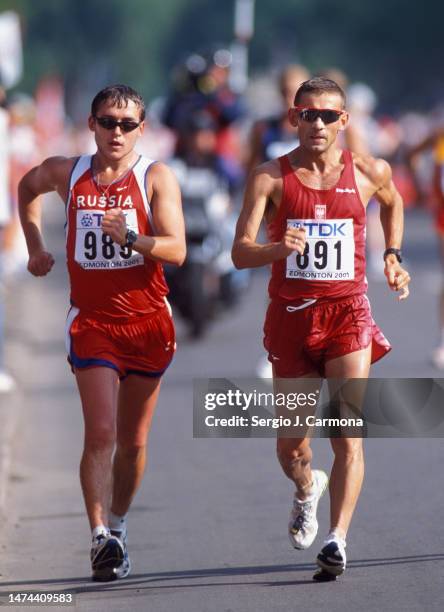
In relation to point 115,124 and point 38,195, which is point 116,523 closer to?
point 38,195

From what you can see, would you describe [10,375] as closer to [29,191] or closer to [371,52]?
[29,191]

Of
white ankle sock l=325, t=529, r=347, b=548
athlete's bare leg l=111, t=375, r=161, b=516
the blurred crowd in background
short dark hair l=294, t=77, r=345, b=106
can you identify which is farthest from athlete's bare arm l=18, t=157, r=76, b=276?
the blurred crowd in background

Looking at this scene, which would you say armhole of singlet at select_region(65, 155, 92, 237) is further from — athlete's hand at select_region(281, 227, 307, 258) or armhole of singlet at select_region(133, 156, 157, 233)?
athlete's hand at select_region(281, 227, 307, 258)

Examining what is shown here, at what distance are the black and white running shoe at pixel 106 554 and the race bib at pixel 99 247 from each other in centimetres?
110

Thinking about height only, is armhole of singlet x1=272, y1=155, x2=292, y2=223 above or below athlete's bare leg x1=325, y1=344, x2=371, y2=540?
above

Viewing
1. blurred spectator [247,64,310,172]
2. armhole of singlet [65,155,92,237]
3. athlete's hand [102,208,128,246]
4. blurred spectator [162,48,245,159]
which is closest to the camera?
athlete's hand [102,208,128,246]

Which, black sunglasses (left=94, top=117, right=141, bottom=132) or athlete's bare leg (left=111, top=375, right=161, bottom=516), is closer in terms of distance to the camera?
black sunglasses (left=94, top=117, right=141, bottom=132)

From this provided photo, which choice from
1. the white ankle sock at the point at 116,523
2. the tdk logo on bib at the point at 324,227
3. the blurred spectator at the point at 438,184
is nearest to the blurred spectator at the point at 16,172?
the blurred spectator at the point at 438,184

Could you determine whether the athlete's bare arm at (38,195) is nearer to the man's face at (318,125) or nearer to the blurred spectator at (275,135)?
the man's face at (318,125)

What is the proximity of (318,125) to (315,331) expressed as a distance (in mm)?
837

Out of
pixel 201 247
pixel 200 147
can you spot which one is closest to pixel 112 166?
pixel 201 247

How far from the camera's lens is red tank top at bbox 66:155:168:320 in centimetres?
710

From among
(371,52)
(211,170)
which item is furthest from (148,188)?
(371,52)

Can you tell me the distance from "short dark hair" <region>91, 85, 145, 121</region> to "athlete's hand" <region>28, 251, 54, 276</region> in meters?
0.66
